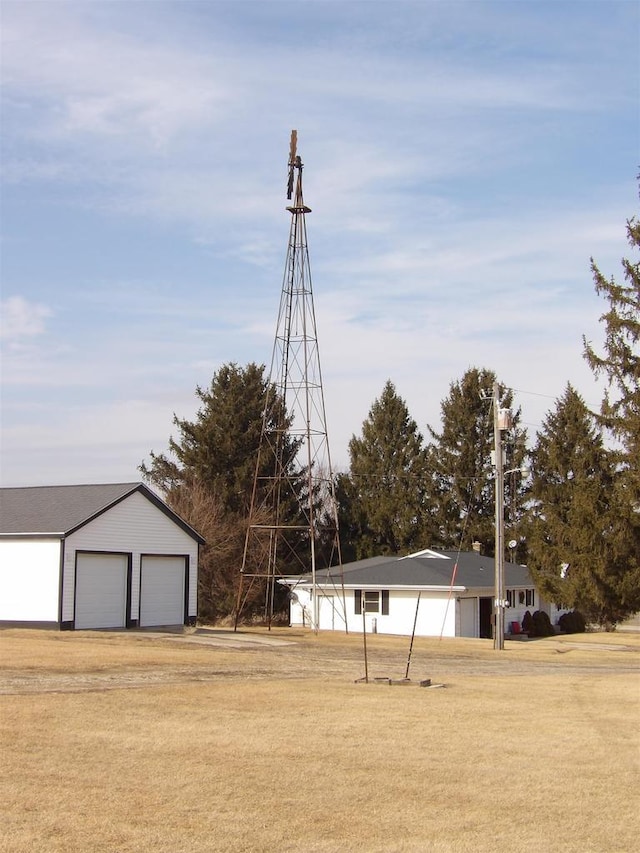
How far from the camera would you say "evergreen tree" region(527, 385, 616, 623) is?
4716cm

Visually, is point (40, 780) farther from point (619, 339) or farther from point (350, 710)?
point (619, 339)

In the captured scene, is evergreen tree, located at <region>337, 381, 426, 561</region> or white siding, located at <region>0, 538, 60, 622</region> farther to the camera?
evergreen tree, located at <region>337, 381, 426, 561</region>

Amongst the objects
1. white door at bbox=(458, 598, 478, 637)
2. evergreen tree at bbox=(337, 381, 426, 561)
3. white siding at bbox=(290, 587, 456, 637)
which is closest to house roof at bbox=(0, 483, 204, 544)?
white siding at bbox=(290, 587, 456, 637)

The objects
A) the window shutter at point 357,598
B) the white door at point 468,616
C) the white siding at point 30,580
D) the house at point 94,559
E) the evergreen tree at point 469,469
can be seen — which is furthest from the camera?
the evergreen tree at point 469,469

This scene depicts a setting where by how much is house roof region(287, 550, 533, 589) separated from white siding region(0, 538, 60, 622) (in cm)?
1349

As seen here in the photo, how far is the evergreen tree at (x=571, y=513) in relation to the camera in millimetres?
47156

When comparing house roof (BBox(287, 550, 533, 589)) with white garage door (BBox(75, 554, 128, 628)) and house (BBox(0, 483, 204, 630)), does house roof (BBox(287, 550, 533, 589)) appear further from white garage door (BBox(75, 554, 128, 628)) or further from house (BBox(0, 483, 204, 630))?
white garage door (BBox(75, 554, 128, 628))

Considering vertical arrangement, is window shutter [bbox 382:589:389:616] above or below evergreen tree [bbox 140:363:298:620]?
below

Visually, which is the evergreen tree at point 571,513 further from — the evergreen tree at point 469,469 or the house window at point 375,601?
the house window at point 375,601

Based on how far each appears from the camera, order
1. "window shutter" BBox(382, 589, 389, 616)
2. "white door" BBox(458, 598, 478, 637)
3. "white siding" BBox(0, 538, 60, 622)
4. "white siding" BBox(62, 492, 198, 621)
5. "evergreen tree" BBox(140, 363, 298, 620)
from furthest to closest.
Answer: "evergreen tree" BBox(140, 363, 298, 620) < "window shutter" BBox(382, 589, 389, 616) < "white door" BBox(458, 598, 478, 637) < "white siding" BBox(62, 492, 198, 621) < "white siding" BBox(0, 538, 60, 622)

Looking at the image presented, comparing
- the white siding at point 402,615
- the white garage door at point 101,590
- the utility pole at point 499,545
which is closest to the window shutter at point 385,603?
the white siding at point 402,615

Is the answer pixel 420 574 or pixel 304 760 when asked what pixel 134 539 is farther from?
pixel 304 760

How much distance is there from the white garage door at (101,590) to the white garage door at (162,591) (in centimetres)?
111

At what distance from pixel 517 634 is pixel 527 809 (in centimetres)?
3978
